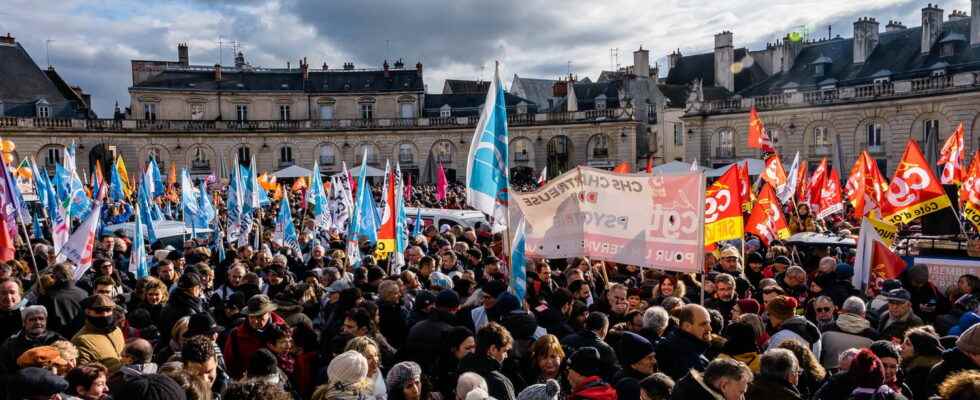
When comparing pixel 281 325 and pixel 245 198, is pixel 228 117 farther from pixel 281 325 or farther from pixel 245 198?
pixel 281 325

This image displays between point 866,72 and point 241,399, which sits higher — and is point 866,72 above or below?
above

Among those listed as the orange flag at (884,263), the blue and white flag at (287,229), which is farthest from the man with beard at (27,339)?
the orange flag at (884,263)

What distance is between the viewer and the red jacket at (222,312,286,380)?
584cm

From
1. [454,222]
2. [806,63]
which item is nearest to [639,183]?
[454,222]

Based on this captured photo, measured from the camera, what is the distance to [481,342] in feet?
16.9

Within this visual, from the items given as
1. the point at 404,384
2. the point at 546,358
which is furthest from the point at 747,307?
the point at 404,384

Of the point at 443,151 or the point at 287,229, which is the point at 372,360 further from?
the point at 443,151

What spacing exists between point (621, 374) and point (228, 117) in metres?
48.9

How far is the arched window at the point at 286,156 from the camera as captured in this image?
161ft

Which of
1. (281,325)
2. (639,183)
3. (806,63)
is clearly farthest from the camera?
(806,63)

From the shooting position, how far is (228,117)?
164 ft

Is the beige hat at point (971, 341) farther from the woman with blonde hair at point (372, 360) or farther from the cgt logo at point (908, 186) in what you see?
the cgt logo at point (908, 186)

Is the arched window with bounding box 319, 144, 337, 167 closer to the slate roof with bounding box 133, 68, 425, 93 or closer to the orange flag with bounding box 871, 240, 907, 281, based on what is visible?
the slate roof with bounding box 133, 68, 425, 93

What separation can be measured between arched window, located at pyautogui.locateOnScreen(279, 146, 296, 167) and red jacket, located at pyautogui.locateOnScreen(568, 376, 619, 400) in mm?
46584
